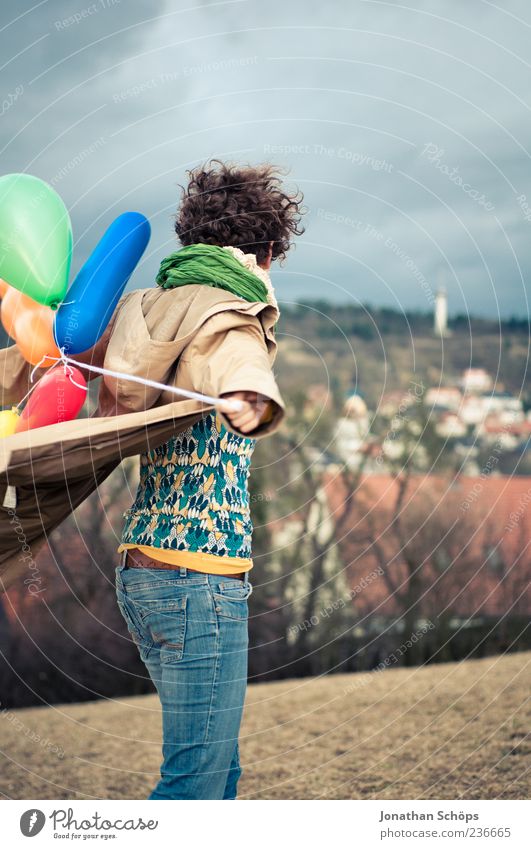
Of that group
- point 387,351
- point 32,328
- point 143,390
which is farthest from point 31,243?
point 387,351

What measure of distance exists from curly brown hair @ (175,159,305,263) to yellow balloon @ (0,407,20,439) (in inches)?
26.7

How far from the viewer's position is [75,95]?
5426 mm

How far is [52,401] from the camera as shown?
2564 millimetres

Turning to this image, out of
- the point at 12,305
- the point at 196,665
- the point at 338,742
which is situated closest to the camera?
the point at 196,665

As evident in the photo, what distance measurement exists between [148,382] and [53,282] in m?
0.56

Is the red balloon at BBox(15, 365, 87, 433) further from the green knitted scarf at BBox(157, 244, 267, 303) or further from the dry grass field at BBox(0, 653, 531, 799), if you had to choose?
the dry grass field at BBox(0, 653, 531, 799)

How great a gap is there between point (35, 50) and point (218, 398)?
400cm

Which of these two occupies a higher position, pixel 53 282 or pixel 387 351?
pixel 387 351

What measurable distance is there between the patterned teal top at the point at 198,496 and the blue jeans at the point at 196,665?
8cm

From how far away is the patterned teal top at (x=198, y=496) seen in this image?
7.52 ft

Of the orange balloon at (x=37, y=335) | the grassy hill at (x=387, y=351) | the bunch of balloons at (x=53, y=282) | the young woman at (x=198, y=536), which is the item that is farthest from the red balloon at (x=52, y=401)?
the grassy hill at (x=387, y=351)

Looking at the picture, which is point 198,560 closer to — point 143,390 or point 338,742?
point 143,390

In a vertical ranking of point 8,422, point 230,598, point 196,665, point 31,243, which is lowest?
point 196,665

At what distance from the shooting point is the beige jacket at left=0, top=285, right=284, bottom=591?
85.2 inches
